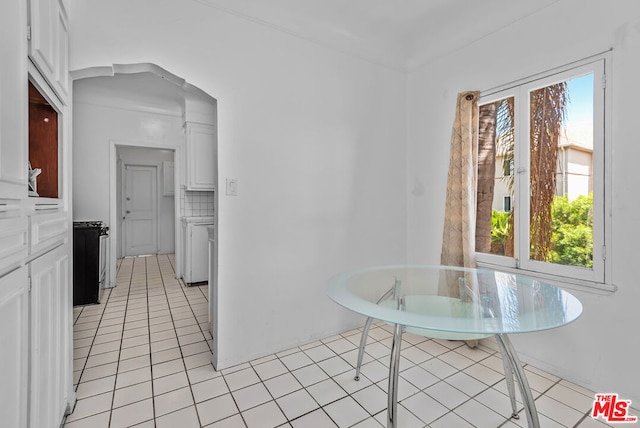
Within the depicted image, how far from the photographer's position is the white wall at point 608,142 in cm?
166

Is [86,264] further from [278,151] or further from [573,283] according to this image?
[573,283]

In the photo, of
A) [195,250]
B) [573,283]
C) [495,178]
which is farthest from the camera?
[195,250]

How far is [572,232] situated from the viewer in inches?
76.3

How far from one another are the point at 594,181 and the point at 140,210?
6.88 meters

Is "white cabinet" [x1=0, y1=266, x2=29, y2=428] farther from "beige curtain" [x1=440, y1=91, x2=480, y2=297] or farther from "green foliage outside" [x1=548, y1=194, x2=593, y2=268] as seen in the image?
"green foliage outside" [x1=548, y1=194, x2=593, y2=268]

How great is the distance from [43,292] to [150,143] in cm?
369

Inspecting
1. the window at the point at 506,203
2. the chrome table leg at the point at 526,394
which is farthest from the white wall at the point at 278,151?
the chrome table leg at the point at 526,394

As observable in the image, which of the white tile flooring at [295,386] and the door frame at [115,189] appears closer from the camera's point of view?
the white tile flooring at [295,386]

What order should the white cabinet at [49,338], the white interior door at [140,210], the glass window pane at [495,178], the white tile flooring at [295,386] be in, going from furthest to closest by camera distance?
the white interior door at [140,210], the glass window pane at [495,178], the white tile flooring at [295,386], the white cabinet at [49,338]

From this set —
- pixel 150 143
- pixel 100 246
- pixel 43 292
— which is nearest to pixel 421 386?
pixel 43 292

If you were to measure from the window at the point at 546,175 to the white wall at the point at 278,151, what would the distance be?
0.84 meters

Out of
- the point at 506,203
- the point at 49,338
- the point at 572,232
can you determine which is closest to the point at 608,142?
the point at 572,232

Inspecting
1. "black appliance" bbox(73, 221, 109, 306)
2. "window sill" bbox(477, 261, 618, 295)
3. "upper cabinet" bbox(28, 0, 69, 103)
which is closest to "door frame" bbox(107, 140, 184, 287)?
"black appliance" bbox(73, 221, 109, 306)

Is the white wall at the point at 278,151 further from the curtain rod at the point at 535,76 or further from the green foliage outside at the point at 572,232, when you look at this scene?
the green foliage outside at the point at 572,232
